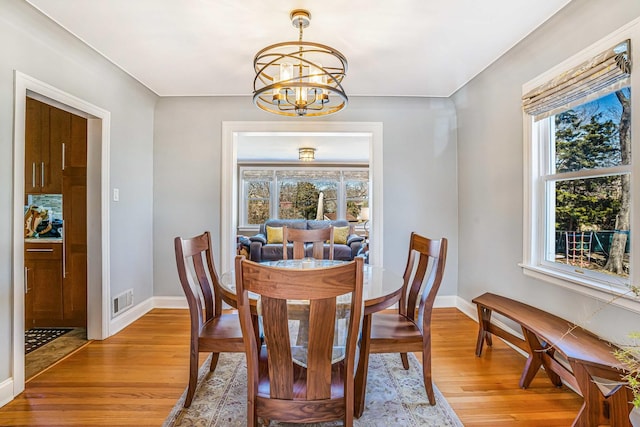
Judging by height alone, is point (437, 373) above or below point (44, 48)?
below

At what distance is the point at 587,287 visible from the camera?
1965 millimetres

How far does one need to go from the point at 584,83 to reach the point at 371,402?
89.7 inches

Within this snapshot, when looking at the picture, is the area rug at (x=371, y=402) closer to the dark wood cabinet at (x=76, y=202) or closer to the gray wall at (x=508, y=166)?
the gray wall at (x=508, y=166)

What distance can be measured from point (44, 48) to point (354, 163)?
23.1ft

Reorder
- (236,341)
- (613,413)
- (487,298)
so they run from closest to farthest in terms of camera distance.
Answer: (613,413), (236,341), (487,298)

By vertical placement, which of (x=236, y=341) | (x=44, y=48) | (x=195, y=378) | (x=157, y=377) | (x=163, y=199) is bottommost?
(x=157, y=377)

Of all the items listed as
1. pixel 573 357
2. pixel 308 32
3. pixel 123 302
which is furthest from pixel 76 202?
pixel 573 357

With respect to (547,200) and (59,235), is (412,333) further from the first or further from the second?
(59,235)

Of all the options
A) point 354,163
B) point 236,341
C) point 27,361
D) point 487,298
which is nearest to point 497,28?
point 487,298

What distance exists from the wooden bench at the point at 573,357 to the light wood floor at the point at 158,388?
5.9 inches

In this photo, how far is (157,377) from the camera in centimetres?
225

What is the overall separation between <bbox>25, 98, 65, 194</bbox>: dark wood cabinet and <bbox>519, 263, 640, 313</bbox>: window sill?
4.17 metres

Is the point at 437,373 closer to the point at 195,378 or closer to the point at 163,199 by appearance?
the point at 195,378

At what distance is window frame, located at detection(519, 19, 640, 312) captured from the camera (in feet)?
5.52
